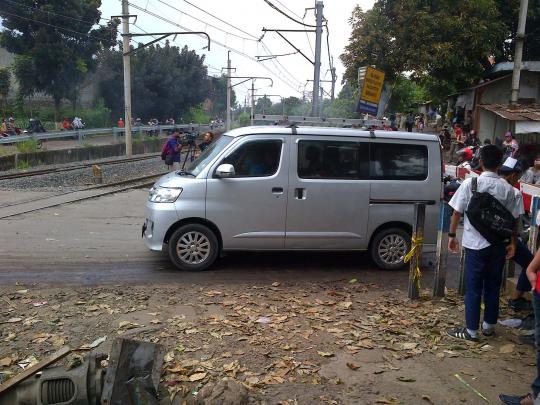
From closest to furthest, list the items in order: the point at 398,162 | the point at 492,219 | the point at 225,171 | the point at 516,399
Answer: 1. the point at 516,399
2. the point at 492,219
3. the point at 225,171
4. the point at 398,162

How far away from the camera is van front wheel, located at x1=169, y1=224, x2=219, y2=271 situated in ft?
22.5

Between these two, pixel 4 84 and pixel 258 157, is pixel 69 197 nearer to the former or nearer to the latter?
pixel 258 157

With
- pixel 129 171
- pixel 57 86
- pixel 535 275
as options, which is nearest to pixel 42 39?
pixel 57 86

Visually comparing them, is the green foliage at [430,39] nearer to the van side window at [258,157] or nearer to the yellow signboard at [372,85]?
the yellow signboard at [372,85]

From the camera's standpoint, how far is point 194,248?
272 inches

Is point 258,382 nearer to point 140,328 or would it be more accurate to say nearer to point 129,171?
point 140,328

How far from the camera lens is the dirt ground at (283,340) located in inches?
154

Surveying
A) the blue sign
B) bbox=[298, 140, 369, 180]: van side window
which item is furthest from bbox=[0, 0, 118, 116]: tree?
bbox=[298, 140, 369, 180]: van side window

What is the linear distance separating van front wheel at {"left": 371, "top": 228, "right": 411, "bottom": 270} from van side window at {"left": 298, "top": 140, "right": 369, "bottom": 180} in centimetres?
87

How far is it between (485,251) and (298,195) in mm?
2815

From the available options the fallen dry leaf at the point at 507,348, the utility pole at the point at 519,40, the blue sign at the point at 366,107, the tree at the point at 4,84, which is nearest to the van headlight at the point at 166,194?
the fallen dry leaf at the point at 507,348

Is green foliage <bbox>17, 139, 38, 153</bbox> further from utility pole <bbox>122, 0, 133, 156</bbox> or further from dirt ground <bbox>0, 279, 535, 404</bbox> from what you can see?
dirt ground <bbox>0, 279, 535, 404</bbox>

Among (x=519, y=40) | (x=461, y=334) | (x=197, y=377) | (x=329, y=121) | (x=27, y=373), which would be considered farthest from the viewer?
(x=519, y=40)

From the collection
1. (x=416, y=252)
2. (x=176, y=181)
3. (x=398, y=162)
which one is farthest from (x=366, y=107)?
(x=416, y=252)
